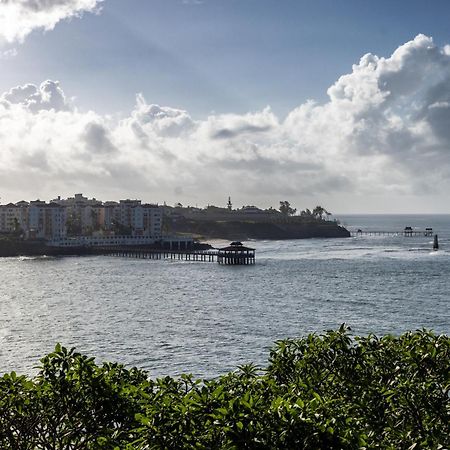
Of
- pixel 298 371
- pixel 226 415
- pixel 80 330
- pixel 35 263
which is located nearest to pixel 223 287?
pixel 80 330

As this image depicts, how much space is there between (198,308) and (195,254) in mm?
74422

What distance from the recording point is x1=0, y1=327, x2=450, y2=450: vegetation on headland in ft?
37.4

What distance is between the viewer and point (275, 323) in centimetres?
6069

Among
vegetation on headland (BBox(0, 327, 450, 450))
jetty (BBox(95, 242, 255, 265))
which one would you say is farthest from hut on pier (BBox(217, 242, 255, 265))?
vegetation on headland (BBox(0, 327, 450, 450))

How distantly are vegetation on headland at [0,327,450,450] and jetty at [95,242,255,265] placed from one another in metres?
113

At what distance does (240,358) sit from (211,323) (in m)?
16.3

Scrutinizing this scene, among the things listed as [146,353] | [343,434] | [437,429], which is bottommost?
[146,353]

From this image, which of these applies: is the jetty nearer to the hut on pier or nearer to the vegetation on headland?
the hut on pier

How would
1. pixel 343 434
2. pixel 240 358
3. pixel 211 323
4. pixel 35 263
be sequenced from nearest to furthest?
pixel 343 434 < pixel 240 358 < pixel 211 323 < pixel 35 263

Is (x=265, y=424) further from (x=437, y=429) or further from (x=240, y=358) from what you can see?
(x=240, y=358)

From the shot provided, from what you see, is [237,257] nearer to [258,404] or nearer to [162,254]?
[162,254]

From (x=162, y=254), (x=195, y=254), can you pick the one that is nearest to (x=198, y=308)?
(x=195, y=254)

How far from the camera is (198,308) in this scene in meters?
72.0

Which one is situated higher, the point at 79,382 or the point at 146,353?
the point at 79,382
